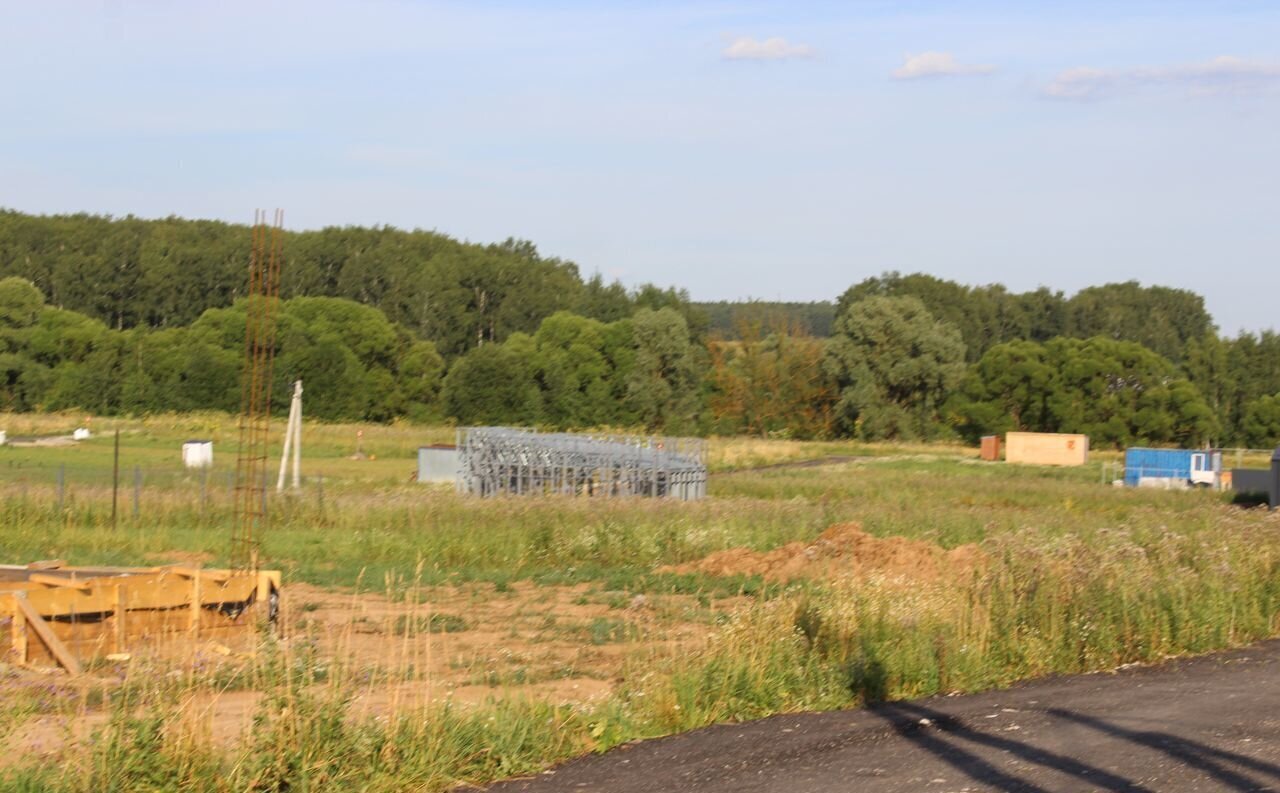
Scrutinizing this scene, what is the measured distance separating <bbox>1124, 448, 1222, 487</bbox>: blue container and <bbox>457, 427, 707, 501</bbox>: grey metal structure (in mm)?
26502

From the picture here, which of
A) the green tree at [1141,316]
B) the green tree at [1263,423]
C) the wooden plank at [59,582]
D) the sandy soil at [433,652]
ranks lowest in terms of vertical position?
the sandy soil at [433,652]

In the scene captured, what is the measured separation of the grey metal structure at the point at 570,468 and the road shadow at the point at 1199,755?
1101 inches

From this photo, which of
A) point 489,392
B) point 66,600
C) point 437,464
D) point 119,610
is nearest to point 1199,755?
point 119,610

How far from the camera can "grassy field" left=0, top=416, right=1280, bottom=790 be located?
298 inches

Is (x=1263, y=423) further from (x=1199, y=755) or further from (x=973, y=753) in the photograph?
(x=973, y=753)

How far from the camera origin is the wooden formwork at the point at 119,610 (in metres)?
12.1

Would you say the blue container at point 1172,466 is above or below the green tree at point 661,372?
below

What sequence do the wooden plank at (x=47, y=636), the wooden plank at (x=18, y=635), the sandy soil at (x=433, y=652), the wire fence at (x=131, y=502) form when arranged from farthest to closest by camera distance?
the wire fence at (x=131, y=502) → the wooden plank at (x=18, y=635) → the wooden plank at (x=47, y=636) → the sandy soil at (x=433, y=652)

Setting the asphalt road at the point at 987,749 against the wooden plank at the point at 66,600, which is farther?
the wooden plank at the point at 66,600

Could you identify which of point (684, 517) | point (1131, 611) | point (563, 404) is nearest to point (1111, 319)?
point (563, 404)

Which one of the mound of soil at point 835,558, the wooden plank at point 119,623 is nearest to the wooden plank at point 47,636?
the wooden plank at point 119,623

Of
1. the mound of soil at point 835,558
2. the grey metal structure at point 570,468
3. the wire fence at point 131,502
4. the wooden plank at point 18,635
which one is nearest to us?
the wooden plank at point 18,635

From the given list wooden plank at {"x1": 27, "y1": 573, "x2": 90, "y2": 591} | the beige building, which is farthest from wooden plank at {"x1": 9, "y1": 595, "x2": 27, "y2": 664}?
the beige building

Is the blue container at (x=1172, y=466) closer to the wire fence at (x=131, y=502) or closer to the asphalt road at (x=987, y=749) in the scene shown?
the wire fence at (x=131, y=502)
